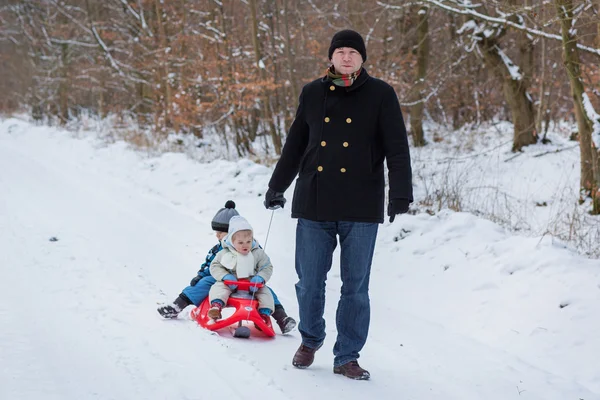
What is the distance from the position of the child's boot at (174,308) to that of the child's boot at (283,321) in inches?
28.2

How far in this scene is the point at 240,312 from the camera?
4.48m

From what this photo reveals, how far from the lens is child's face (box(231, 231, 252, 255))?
4.64 meters

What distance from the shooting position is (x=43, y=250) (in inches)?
255

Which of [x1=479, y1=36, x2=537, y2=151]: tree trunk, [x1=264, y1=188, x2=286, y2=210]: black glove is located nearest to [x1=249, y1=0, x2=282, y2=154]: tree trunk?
[x1=479, y1=36, x2=537, y2=151]: tree trunk

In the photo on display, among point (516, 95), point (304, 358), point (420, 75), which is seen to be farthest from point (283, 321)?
point (420, 75)

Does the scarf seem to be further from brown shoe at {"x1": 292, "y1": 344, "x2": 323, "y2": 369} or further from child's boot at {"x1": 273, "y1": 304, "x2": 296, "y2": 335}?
child's boot at {"x1": 273, "y1": 304, "x2": 296, "y2": 335}

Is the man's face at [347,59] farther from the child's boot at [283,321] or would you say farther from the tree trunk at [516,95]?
the tree trunk at [516,95]

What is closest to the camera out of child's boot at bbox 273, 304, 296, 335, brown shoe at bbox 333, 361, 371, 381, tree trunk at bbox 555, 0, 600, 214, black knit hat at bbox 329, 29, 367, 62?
black knit hat at bbox 329, 29, 367, 62

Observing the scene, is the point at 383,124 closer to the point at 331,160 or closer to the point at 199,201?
the point at 331,160

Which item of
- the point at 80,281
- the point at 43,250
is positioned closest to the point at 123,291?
the point at 80,281

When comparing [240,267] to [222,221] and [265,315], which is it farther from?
[222,221]

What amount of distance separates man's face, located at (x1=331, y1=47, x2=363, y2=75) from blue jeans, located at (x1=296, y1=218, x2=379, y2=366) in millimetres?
905

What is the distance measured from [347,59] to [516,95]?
10740 mm

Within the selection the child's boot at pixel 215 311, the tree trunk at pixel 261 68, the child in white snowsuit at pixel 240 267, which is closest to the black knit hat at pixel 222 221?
the child in white snowsuit at pixel 240 267
